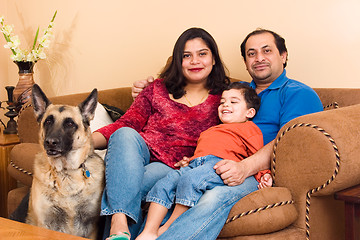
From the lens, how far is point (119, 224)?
1658 mm

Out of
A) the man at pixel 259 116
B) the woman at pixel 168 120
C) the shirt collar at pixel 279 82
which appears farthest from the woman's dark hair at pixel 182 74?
the shirt collar at pixel 279 82

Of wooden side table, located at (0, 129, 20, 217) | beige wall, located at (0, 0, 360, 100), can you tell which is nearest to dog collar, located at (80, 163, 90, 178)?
wooden side table, located at (0, 129, 20, 217)

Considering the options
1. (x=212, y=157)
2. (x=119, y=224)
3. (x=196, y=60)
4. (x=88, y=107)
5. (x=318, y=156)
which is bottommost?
(x=119, y=224)

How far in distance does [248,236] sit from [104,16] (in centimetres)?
254

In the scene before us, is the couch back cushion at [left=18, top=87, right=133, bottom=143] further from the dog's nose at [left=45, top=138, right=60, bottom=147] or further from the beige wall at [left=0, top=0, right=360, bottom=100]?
the dog's nose at [left=45, top=138, right=60, bottom=147]

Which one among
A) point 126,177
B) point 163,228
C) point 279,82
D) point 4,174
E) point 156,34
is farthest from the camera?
point 156,34

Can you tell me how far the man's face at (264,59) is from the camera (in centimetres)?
219

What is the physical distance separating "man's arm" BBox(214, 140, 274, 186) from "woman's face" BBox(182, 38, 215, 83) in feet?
2.07

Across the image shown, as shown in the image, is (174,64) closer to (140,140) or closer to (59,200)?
(140,140)

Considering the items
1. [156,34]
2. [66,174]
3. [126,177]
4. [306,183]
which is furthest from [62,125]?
[156,34]

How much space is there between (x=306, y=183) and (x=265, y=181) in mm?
214

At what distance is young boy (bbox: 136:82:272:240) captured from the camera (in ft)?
5.40

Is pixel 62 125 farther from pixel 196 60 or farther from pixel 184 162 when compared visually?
pixel 196 60

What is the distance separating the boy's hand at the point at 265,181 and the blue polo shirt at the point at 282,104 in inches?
12.4
